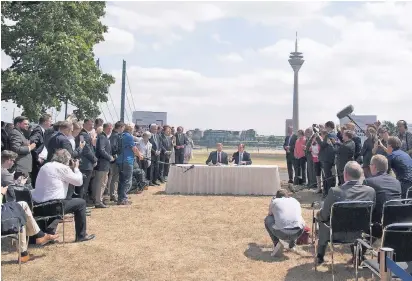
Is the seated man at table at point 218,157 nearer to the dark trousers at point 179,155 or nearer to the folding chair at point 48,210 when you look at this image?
the dark trousers at point 179,155

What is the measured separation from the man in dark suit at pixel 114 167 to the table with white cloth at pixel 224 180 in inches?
68.1

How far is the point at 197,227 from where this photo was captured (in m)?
7.61

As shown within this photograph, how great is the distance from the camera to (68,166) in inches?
247

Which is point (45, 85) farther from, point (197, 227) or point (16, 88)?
point (197, 227)

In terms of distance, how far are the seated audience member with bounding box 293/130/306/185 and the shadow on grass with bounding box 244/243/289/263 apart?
6.37 meters

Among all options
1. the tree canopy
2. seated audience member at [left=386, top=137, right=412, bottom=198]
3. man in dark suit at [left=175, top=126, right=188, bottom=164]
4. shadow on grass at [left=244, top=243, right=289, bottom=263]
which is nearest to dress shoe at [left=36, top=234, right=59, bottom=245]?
shadow on grass at [left=244, top=243, right=289, bottom=263]

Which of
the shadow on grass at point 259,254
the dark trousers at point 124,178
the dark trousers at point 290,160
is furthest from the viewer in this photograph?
the dark trousers at point 290,160

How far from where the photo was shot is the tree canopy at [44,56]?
19000 millimetres

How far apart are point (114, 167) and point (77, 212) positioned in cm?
342

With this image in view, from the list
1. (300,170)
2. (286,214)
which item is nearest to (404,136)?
(300,170)

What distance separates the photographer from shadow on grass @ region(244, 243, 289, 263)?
5.83 meters

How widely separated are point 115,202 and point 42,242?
12.7 ft

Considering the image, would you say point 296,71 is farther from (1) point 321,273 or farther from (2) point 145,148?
(1) point 321,273

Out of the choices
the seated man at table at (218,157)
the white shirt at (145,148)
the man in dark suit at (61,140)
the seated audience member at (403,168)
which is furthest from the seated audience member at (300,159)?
the man in dark suit at (61,140)
